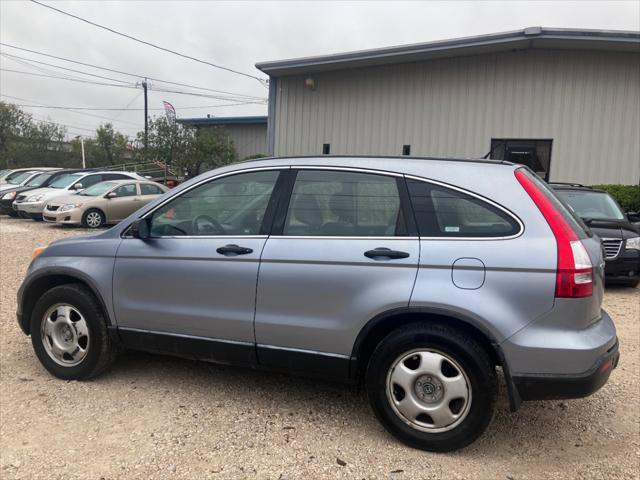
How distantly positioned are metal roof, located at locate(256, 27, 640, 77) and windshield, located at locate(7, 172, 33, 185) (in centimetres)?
1285

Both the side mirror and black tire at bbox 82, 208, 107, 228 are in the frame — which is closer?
the side mirror

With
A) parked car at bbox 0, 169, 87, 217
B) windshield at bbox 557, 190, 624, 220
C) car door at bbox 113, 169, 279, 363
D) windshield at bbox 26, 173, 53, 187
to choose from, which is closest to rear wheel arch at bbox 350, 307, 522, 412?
car door at bbox 113, 169, 279, 363

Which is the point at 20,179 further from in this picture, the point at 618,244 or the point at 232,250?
the point at 618,244

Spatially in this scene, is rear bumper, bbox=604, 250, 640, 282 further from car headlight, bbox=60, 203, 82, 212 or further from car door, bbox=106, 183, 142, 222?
car headlight, bbox=60, 203, 82, 212

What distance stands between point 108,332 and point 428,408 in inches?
92.2

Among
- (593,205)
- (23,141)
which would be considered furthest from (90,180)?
(23,141)

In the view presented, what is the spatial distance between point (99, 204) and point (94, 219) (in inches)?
17.3

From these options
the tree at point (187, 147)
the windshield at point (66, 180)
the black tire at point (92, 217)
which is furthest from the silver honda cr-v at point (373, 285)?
the tree at point (187, 147)

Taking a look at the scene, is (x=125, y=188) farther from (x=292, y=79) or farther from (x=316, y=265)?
(x=316, y=265)

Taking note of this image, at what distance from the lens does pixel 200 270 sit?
336 cm

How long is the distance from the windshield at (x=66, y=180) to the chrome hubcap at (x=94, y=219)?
2.69m

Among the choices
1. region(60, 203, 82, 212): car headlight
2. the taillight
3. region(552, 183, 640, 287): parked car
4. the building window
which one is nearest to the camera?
the taillight

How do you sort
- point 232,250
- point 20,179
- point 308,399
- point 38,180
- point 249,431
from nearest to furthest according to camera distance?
point 249,431 < point 232,250 < point 308,399 < point 38,180 < point 20,179

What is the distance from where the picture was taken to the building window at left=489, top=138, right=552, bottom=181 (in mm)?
12180
